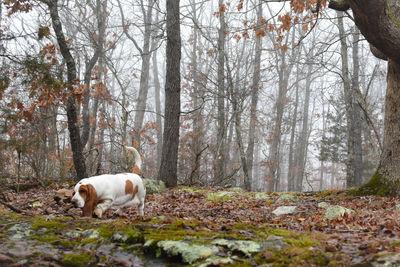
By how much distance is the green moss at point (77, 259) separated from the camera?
238cm

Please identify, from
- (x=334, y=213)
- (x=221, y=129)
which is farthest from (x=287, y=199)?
(x=221, y=129)

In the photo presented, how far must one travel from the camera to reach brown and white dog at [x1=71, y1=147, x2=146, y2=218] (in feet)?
14.6

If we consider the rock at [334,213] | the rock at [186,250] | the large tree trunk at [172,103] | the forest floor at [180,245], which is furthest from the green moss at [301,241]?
the large tree trunk at [172,103]

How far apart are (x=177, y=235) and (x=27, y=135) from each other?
1041 centimetres

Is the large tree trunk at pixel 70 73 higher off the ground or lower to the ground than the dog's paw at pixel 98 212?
higher

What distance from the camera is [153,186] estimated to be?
985 centimetres

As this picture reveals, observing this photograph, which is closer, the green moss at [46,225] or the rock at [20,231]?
the rock at [20,231]

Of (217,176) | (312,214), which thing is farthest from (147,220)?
(217,176)

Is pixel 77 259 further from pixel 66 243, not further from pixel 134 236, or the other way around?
pixel 134 236

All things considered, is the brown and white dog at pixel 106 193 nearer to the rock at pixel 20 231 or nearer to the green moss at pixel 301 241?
the rock at pixel 20 231

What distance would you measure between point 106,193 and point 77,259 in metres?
2.45

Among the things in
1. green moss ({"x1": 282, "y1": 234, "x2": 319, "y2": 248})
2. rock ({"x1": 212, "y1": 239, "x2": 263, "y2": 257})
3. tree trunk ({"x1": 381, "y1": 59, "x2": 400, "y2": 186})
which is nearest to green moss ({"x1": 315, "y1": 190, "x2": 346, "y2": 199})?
tree trunk ({"x1": 381, "y1": 59, "x2": 400, "y2": 186})

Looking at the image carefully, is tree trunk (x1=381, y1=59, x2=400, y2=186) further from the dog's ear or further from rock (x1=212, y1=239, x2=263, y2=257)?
the dog's ear

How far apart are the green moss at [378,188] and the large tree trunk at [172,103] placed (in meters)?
5.78
